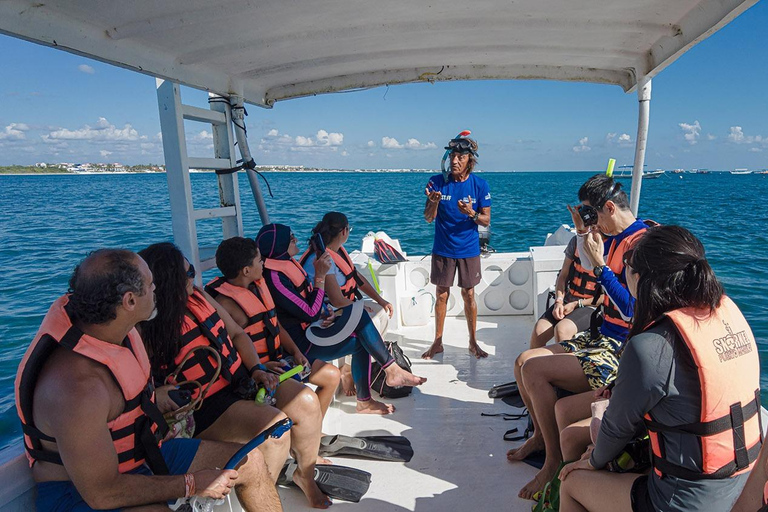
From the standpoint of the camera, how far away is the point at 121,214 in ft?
79.4

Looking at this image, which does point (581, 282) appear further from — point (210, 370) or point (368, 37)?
point (210, 370)

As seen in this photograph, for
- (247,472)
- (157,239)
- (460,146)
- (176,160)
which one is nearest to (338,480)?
(247,472)

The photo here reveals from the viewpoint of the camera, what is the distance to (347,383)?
3.43 m

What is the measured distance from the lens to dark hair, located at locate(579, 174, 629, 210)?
2535 mm

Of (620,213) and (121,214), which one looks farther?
(121,214)

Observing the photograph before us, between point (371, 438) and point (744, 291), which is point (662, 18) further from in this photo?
point (744, 291)

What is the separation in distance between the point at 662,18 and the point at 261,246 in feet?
8.20

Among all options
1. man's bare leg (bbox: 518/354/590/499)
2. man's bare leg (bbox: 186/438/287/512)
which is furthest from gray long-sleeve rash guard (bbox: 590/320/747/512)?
man's bare leg (bbox: 186/438/287/512)

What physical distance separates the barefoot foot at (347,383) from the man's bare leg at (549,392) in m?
1.46

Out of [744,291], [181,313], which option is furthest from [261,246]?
[744,291]

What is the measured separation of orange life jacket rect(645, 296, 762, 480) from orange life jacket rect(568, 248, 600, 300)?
1.65m

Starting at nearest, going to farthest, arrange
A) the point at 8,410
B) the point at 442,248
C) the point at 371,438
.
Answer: the point at 371,438
the point at 442,248
the point at 8,410

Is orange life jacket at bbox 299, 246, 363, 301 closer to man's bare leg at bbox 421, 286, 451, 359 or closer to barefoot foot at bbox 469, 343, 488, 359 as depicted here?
man's bare leg at bbox 421, 286, 451, 359

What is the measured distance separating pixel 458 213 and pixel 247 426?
2.55 metres
